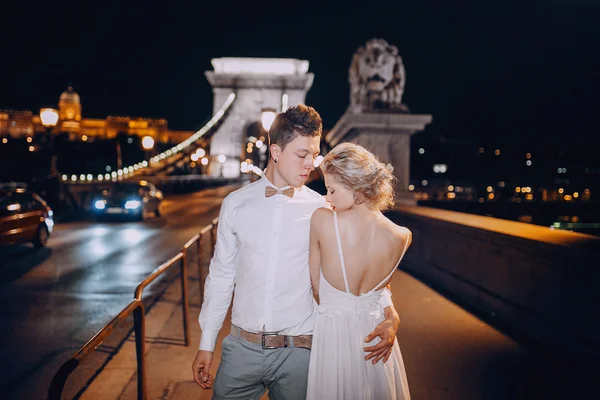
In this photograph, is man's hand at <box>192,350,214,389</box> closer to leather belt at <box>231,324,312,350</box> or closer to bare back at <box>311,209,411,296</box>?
leather belt at <box>231,324,312,350</box>

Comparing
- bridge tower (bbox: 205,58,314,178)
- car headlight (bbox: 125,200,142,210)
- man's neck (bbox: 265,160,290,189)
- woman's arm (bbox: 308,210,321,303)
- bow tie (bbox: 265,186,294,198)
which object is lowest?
car headlight (bbox: 125,200,142,210)

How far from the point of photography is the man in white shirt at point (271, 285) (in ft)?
7.47

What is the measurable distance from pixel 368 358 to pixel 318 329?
0.25m

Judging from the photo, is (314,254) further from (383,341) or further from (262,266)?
(383,341)

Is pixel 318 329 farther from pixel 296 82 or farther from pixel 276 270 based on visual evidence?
pixel 296 82

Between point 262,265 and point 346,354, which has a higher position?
point 262,265

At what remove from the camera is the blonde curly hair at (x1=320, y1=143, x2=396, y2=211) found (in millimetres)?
2303

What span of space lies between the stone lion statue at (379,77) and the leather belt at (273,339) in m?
8.23

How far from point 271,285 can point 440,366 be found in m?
2.67

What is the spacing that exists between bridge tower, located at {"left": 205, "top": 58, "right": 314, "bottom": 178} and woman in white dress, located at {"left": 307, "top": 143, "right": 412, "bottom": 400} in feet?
178

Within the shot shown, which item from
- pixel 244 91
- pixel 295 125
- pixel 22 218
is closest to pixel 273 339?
pixel 295 125

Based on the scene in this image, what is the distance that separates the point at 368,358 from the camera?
2.29 meters

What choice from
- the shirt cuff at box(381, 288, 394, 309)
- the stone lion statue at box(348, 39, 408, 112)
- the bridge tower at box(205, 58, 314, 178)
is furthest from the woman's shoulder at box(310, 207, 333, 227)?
the bridge tower at box(205, 58, 314, 178)

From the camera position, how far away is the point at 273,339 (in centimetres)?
227
